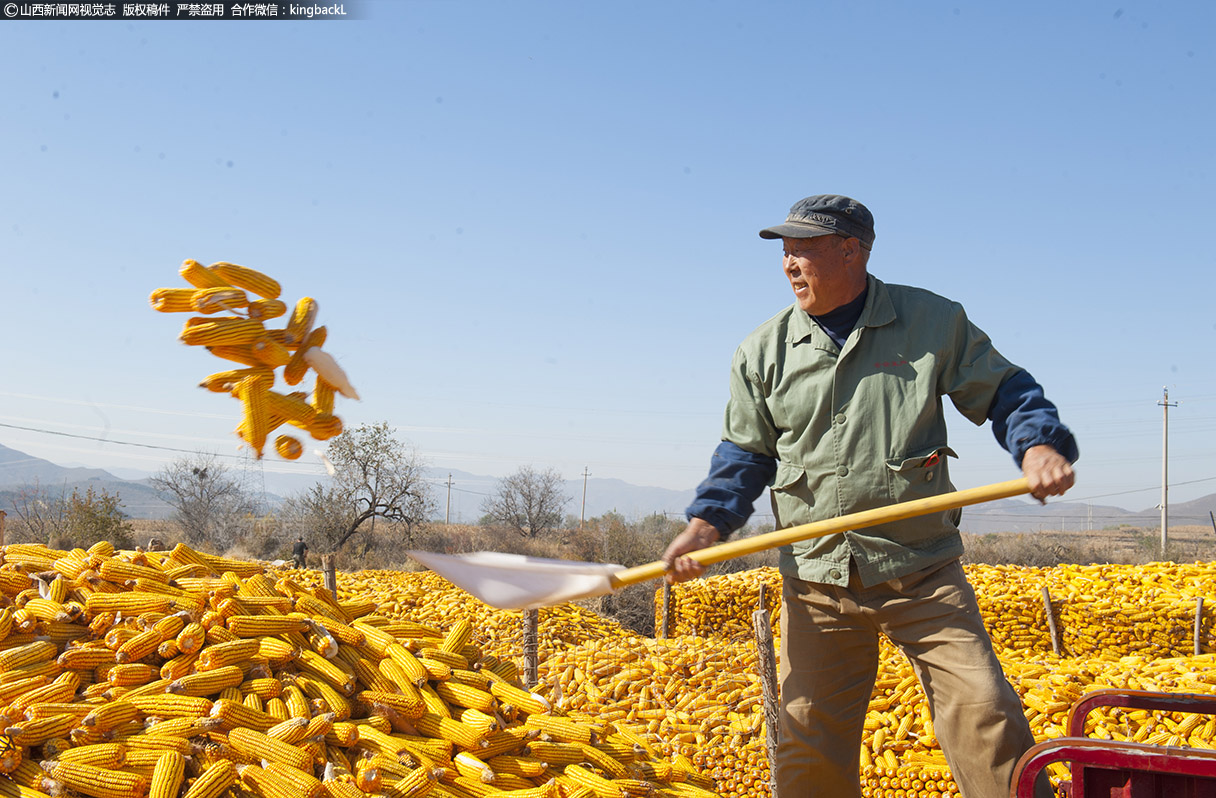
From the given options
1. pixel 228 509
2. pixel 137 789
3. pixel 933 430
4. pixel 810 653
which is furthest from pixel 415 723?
pixel 228 509

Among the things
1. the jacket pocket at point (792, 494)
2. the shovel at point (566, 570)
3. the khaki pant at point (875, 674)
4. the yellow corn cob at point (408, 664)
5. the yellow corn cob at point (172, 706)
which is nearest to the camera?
the shovel at point (566, 570)

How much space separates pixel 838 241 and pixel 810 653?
1.56m

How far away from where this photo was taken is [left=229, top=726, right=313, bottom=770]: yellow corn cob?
3.22 m

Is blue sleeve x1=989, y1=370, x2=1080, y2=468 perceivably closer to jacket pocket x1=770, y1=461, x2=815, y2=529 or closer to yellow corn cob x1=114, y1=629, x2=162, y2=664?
jacket pocket x1=770, y1=461, x2=815, y2=529

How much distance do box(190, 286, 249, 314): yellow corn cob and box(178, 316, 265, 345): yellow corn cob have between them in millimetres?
49

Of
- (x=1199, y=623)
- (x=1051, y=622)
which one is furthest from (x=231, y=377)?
(x=1199, y=623)

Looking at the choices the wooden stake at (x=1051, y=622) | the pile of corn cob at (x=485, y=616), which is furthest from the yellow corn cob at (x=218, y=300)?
the wooden stake at (x=1051, y=622)

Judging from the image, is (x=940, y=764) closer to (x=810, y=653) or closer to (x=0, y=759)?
(x=810, y=653)

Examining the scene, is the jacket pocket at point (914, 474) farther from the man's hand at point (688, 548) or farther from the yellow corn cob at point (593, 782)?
the yellow corn cob at point (593, 782)

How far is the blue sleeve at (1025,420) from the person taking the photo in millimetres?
2664

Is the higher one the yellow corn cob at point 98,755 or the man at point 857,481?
the man at point 857,481

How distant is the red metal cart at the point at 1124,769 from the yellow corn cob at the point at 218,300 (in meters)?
3.27

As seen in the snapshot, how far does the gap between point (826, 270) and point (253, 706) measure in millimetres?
2917

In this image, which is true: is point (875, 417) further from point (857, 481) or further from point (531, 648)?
point (531, 648)
